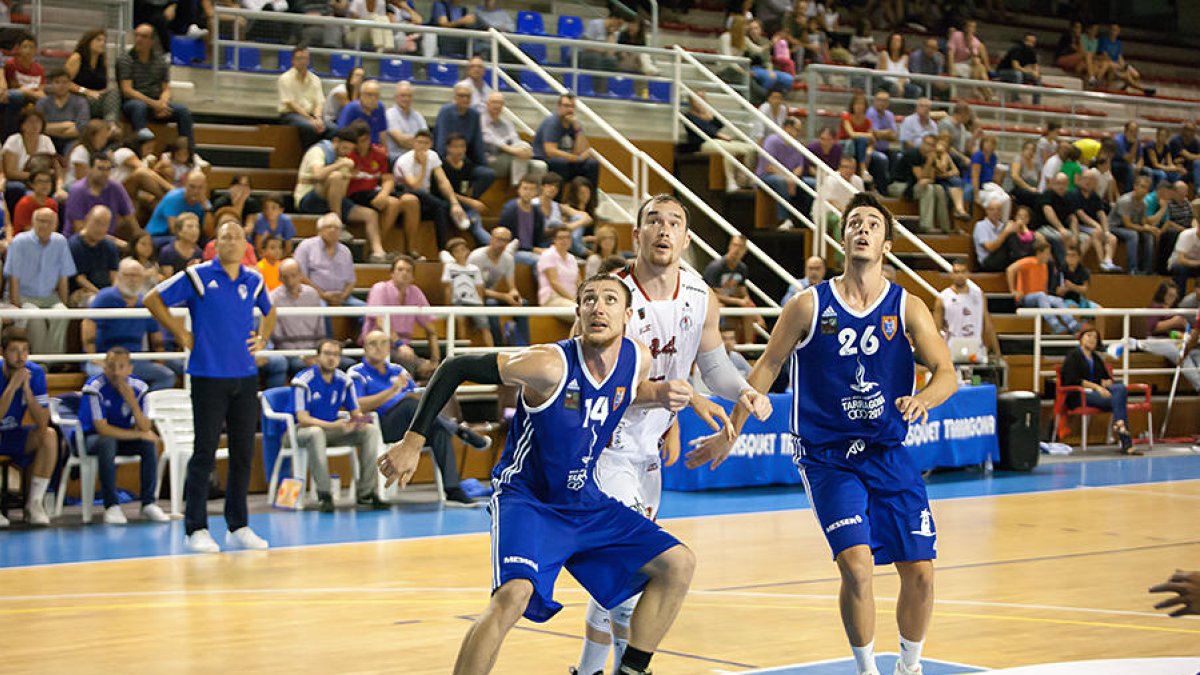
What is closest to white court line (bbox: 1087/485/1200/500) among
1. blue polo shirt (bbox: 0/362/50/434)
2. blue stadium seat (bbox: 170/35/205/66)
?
blue polo shirt (bbox: 0/362/50/434)

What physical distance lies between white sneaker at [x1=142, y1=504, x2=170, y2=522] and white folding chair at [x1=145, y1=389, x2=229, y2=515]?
0.50 feet

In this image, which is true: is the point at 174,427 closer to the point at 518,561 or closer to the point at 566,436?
the point at 566,436

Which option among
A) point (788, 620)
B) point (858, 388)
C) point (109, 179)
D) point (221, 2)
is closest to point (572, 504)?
point (858, 388)

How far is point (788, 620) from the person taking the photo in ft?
28.3

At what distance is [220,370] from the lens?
10922 mm

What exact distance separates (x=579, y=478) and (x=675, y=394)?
0.49 metres

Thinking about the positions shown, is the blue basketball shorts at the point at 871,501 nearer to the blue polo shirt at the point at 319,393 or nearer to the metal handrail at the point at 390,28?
the blue polo shirt at the point at 319,393

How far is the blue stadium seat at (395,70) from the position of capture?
1864cm

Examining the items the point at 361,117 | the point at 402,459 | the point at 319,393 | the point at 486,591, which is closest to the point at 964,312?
the point at 361,117

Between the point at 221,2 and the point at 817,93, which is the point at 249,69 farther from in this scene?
the point at 817,93

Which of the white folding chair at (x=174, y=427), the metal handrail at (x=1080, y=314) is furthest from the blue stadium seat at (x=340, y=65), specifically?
the metal handrail at (x=1080, y=314)

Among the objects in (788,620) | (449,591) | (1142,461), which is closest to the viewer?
(788,620)

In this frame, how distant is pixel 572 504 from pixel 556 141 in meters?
11.9

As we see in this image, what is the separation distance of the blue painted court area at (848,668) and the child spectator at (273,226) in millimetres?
8117
